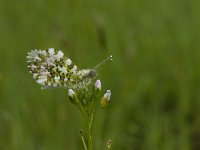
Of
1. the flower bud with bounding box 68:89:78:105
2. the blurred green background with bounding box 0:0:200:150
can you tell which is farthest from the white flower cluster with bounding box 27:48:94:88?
the blurred green background with bounding box 0:0:200:150

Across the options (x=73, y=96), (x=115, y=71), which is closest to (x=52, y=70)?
(x=73, y=96)

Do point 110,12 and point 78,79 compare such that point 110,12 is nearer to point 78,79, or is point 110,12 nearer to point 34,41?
point 34,41

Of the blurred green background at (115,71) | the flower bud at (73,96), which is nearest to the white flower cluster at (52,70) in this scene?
the flower bud at (73,96)

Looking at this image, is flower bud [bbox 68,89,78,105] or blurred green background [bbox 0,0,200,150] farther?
blurred green background [bbox 0,0,200,150]

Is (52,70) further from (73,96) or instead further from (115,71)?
(115,71)

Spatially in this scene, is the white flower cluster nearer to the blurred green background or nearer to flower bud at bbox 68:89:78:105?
flower bud at bbox 68:89:78:105

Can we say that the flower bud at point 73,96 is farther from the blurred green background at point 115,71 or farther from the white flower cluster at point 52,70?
the blurred green background at point 115,71
